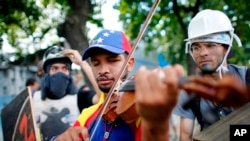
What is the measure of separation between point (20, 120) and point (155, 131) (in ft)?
6.10

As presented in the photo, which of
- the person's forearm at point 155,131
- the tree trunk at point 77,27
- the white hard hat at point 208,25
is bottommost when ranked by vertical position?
the person's forearm at point 155,131

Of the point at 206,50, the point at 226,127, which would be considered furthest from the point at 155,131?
the point at 206,50

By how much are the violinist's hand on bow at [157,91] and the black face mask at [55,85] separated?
252cm

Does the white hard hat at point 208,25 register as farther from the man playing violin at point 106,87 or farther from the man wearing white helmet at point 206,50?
the man playing violin at point 106,87

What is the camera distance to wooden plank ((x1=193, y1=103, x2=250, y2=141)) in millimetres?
1670

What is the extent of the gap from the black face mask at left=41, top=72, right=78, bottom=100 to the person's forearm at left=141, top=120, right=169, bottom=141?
96.5 inches

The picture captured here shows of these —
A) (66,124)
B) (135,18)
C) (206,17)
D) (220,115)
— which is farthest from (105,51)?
(135,18)

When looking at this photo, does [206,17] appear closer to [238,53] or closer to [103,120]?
[103,120]

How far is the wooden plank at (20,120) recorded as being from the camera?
2638 millimetres

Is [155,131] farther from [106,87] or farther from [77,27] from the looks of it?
[77,27]

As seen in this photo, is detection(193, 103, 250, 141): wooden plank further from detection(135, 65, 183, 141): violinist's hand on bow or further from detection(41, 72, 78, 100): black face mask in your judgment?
detection(41, 72, 78, 100): black face mask

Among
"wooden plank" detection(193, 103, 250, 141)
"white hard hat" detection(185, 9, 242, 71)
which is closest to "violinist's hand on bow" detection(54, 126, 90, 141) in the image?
"wooden plank" detection(193, 103, 250, 141)

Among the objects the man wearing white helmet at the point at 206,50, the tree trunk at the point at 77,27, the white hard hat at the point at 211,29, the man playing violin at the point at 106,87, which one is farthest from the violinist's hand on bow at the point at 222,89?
the tree trunk at the point at 77,27

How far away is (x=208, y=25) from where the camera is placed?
285 cm
